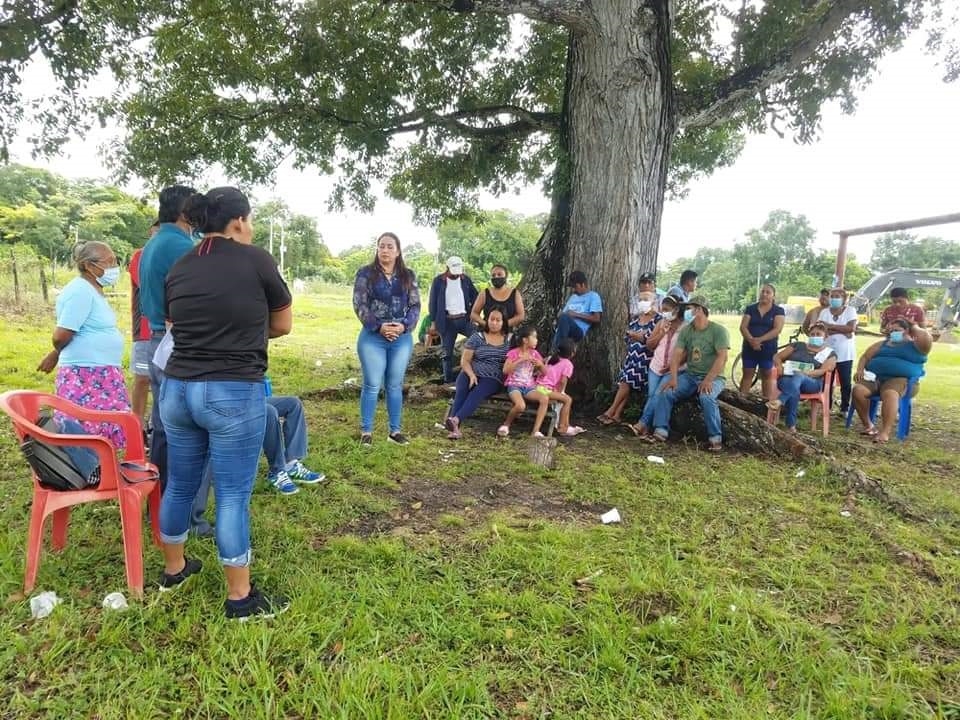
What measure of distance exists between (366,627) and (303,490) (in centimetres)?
158

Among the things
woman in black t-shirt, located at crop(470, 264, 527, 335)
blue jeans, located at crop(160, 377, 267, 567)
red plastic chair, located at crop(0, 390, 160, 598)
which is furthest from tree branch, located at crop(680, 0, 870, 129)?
red plastic chair, located at crop(0, 390, 160, 598)

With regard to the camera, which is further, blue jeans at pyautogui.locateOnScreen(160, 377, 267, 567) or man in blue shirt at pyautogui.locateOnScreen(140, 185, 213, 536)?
man in blue shirt at pyautogui.locateOnScreen(140, 185, 213, 536)

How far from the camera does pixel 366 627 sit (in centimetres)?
232

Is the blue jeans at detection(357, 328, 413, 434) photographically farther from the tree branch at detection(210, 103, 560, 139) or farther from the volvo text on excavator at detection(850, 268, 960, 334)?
the volvo text on excavator at detection(850, 268, 960, 334)

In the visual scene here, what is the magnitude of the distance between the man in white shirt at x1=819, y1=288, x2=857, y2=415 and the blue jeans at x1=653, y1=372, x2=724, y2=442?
2559 mm

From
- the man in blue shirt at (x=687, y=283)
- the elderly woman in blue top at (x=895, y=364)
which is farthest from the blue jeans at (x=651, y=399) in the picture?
the elderly woman in blue top at (x=895, y=364)

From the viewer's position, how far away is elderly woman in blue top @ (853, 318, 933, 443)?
19.8 feet

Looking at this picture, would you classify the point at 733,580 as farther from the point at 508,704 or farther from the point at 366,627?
the point at 366,627

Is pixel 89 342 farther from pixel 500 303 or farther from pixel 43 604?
pixel 500 303

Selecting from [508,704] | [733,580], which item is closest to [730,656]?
[733,580]

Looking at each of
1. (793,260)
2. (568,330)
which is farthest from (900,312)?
(793,260)

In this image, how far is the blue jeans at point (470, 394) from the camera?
546 centimetres

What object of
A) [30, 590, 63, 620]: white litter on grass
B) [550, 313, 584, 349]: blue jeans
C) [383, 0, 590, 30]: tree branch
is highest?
[383, 0, 590, 30]: tree branch

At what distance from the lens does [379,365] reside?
15.4ft
